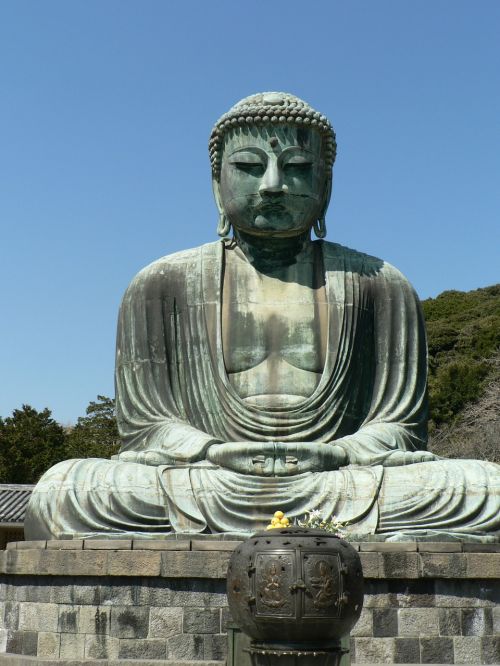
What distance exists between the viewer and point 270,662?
16.7 ft

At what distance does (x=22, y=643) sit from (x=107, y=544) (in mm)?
1023

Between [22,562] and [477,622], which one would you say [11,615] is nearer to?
[22,562]

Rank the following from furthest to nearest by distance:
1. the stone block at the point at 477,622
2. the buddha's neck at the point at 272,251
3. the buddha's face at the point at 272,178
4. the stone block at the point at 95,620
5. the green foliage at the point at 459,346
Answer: the green foliage at the point at 459,346
the buddha's neck at the point at 272,251
the buddha's face at the point at 272,178
the stone block at the point at 95,620
the stone block at the point at 477,622

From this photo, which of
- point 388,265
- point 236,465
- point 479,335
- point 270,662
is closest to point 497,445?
point 479,335

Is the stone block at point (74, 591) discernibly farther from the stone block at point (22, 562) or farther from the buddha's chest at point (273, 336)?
the buddha's chest at point (273, 336)

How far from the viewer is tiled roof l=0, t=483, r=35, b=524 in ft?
82.5

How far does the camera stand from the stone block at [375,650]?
7.20m

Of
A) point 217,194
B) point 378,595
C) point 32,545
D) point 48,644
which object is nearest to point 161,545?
point 48,644

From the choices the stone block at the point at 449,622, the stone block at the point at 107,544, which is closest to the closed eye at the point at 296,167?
the stone block at the point at 107,544

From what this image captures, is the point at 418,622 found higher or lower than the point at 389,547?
lower

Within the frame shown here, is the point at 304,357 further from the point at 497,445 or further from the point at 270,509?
the point at 497,445

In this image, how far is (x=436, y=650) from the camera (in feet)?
23.8

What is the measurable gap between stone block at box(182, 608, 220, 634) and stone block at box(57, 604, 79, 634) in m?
0.81

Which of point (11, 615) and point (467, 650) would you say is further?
point (11, 615)
